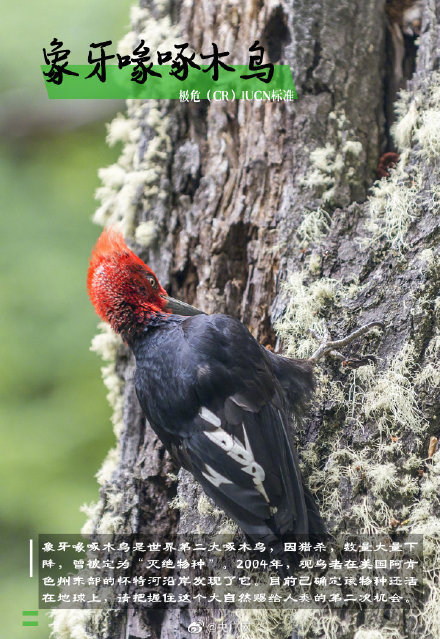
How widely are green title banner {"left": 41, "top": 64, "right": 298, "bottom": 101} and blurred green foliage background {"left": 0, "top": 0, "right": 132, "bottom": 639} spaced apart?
0.30 meters

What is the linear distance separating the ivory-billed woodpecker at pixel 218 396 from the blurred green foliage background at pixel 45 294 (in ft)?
4.35

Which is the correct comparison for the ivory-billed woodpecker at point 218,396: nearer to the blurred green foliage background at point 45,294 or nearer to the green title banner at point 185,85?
the green title banner at point 185,85

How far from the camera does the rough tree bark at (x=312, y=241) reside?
6.79 feet

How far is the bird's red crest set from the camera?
2461mm

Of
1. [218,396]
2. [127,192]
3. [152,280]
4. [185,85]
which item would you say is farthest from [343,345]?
[185,85]

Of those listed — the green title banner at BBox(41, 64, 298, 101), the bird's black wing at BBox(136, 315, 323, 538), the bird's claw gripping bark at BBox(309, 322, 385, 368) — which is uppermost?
the green title banner at BBox(41, 64, 298, 101)

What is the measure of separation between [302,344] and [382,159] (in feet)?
3.40

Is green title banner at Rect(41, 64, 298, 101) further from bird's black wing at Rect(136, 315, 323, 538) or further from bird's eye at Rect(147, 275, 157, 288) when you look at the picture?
bird's black wing at Rect(136, 315, 323, 538)

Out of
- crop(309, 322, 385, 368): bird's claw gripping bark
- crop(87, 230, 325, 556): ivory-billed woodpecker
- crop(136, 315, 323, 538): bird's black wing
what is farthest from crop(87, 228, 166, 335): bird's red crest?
crop(309, 322, 385, 368): bird's claw gripping bark

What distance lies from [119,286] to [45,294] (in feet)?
4.99

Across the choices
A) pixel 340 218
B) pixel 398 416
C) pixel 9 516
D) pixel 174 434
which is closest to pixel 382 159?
pixel 340 218

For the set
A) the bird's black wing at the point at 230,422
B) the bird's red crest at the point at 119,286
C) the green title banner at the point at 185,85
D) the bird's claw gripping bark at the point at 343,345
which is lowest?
the bird's black wing at the point at 230,422

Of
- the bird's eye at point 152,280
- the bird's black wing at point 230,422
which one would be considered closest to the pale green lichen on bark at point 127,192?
the bird's eye at point 152,280

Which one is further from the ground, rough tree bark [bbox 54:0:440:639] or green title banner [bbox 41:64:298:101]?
green title banner [bbox 41:64:298:101]
